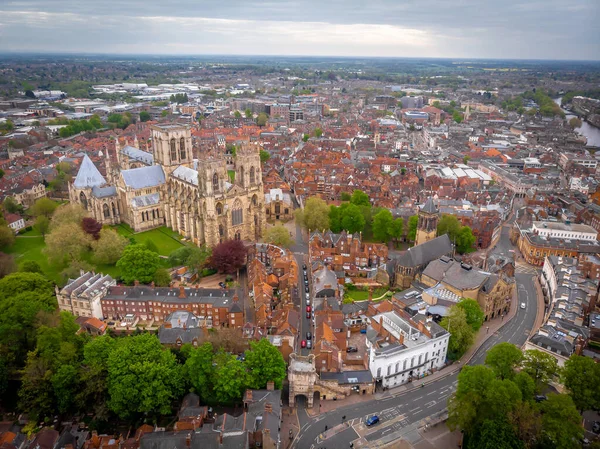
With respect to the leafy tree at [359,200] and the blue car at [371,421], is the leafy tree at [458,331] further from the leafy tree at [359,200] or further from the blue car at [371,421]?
the leafy tree at [359,200]

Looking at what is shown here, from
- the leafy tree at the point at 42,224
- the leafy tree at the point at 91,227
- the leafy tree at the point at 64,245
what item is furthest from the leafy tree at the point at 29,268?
the leafy tree at the point at 42,224

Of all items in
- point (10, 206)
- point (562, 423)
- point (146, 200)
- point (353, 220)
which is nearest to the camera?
point (562, 423)

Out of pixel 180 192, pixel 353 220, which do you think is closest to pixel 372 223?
pixel 353 220

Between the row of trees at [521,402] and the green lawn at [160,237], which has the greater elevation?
the row of trees at [521,402]

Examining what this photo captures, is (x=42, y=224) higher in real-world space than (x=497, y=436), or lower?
lower

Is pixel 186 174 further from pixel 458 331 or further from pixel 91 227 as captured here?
pixel 458 331

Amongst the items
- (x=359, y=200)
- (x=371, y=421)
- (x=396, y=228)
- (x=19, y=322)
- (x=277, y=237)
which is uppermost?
(x=359, y=200)

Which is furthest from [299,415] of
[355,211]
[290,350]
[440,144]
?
[440,144]
